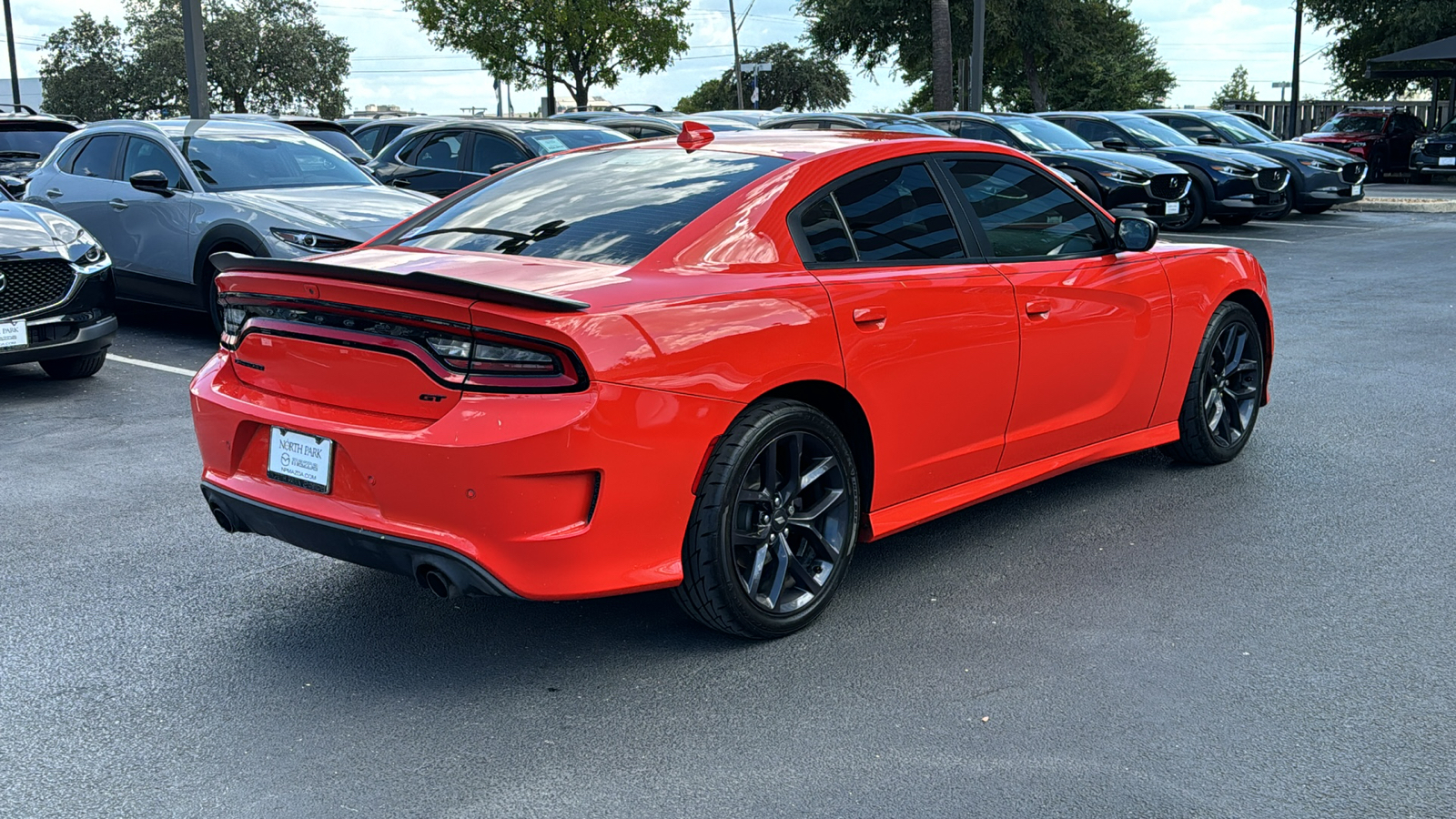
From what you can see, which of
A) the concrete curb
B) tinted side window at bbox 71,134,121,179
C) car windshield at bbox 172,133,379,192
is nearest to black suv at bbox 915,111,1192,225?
the concrete curb

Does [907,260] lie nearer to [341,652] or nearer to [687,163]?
[687,163]

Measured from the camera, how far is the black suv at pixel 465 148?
42.8 feet

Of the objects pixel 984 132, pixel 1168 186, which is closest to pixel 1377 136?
pixel 1168 186

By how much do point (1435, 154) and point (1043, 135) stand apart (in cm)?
1412

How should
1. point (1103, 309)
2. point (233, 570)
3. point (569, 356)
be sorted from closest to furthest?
point (569, 356) < point (233, 570) < point (1103, 309)

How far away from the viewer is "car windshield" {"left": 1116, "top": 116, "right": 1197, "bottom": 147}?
19.0 m

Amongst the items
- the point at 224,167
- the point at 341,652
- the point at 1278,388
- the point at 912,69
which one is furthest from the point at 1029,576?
the point at 912,69

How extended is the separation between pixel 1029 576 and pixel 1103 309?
1.14m

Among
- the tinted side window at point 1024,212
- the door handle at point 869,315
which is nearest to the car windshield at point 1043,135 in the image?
the tinted side window at point 1024,212

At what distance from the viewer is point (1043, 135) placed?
18062 millimetres

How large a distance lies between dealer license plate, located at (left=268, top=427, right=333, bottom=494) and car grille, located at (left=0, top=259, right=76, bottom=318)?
4.67 metres

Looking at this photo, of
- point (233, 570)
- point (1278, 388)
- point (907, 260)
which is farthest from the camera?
point (1278, 388)

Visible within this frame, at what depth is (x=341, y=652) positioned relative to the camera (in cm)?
400

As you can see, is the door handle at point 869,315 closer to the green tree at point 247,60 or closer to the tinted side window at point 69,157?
the tinted side window at point 69,157
